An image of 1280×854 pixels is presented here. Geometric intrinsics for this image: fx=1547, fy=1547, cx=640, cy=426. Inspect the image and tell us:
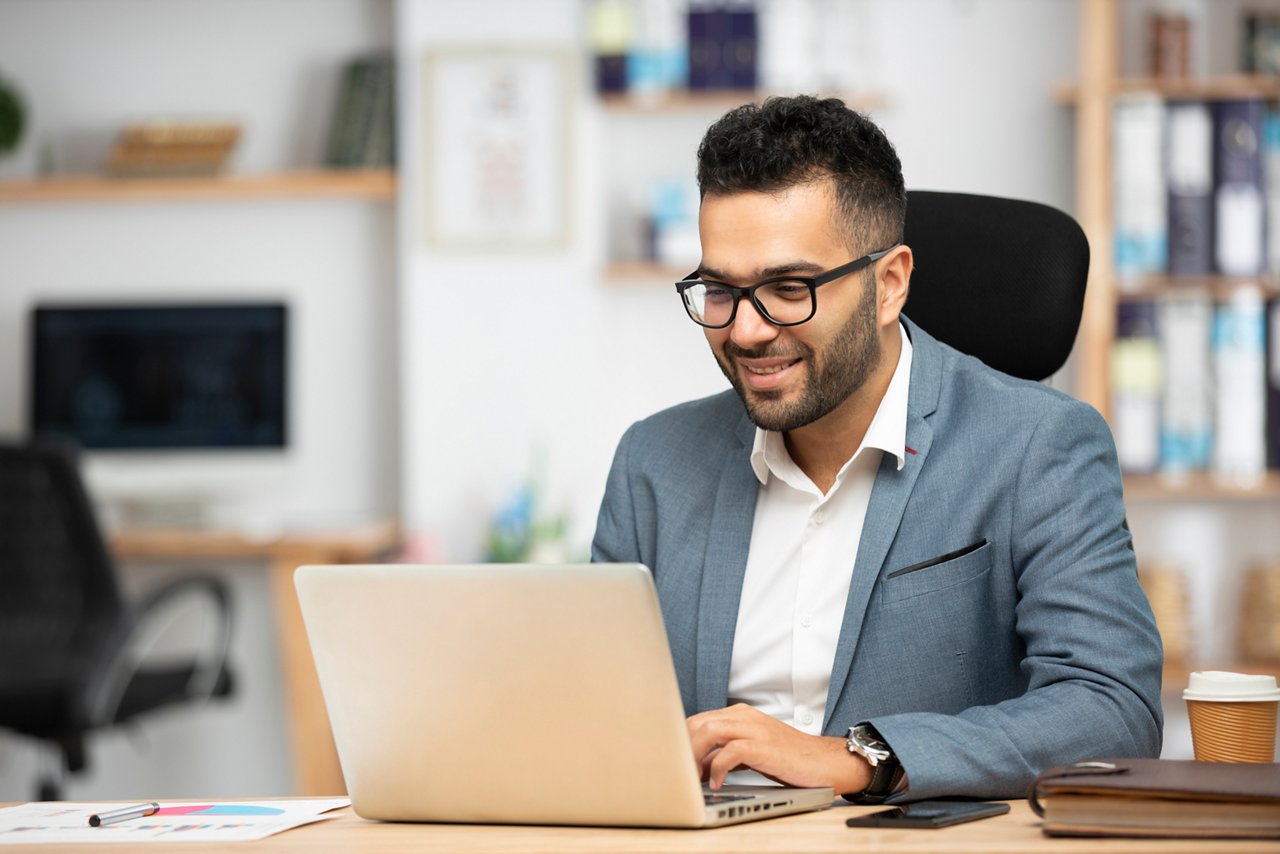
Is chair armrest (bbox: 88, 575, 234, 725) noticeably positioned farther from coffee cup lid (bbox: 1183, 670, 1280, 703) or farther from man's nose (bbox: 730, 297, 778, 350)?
coffee cup lid (bbox: 1183, 670, 1280, 703)

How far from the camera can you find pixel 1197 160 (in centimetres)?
328

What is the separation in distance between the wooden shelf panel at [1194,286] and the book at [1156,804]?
7.81 feet

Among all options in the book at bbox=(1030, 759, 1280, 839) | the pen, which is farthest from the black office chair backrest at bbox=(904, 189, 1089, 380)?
the pen

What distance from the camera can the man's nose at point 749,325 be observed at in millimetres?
1503

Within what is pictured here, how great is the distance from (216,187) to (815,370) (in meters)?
2.67

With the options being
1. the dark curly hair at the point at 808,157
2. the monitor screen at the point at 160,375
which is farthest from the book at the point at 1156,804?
the monitor screen at the point at 160,375

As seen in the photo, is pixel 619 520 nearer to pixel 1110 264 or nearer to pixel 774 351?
pixel 774 351

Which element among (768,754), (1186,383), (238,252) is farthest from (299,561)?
(768,754)

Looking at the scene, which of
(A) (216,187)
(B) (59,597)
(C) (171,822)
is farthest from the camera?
(A) (216,187)

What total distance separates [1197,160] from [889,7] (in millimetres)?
875

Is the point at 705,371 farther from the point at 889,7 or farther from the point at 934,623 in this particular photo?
the point at 934,623

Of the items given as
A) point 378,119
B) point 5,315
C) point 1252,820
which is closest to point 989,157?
point 378,119

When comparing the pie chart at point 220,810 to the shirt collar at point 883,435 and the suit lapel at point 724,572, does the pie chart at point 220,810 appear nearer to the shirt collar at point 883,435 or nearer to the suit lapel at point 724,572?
the suit lapel at point 724,572

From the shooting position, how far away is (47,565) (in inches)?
124
